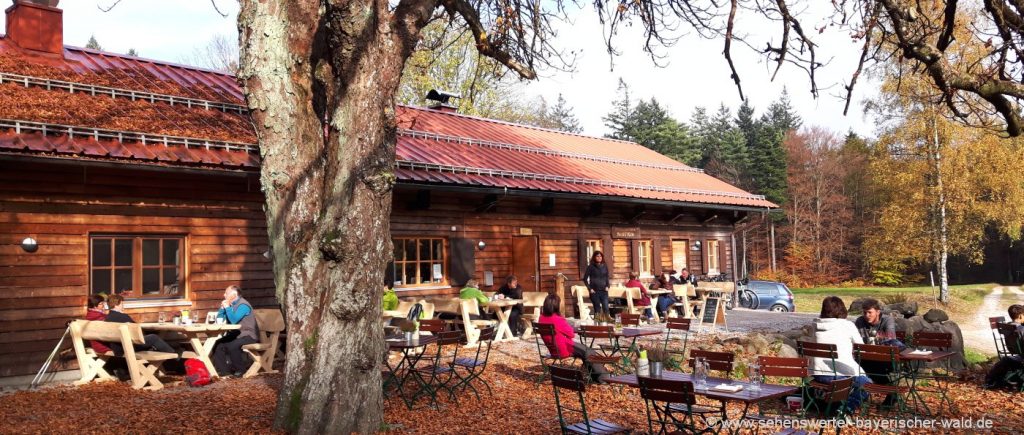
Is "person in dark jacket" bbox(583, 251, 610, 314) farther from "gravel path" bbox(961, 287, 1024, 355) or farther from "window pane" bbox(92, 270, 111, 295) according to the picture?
"window pane" bbox(92, 270, 111, 295)

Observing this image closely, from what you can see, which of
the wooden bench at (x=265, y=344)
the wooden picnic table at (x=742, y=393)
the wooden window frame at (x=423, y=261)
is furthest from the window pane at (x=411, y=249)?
the wooden picnic table at (x=742, y=393)

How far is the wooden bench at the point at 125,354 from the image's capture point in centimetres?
902

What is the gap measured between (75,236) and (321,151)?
519cm

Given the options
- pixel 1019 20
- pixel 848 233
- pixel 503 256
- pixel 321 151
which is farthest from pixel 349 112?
pixel 848 233

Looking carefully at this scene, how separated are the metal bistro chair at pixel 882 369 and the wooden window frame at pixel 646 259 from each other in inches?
439

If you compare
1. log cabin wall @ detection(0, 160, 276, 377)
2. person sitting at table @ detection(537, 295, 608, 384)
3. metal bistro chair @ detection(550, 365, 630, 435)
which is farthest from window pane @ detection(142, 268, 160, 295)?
metal bistro chair @ detection(550, 365, 630, 435)

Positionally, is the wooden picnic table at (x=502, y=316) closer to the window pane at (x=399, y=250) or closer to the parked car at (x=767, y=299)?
the window pane at (x=399, y=250)

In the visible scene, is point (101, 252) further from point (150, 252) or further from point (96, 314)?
point (96, 314)

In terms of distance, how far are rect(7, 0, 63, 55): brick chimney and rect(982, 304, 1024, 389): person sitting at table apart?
13.5 meters

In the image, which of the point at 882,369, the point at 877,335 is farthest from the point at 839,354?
the point at 877,335

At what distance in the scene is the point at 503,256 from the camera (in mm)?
15508

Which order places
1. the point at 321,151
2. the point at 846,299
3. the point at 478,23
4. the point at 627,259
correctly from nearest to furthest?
the point at 321,151, the point at 478,23, the point at 627,259, the point at 846,299

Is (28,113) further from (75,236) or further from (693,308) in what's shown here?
(693,308)

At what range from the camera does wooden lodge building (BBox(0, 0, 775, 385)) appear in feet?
31.6
